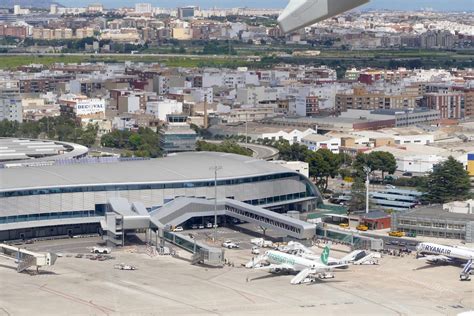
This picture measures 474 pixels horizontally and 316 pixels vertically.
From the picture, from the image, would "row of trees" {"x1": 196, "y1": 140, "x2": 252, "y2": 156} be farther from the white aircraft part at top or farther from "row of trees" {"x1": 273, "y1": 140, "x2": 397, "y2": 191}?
the white aircraft part at top

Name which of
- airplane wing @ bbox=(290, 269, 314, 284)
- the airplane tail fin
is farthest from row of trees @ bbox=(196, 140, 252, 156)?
airplane wing @ bbox=(290, 269, 314, 284)

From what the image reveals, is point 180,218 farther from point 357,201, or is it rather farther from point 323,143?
point 323,143

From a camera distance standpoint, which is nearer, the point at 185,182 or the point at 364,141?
the point at 185,182

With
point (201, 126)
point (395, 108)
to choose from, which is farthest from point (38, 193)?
point (395, 108)

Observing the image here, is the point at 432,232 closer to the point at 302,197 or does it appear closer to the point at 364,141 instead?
the point at 302,197

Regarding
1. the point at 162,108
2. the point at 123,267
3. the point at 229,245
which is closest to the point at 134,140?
the point at 162,108

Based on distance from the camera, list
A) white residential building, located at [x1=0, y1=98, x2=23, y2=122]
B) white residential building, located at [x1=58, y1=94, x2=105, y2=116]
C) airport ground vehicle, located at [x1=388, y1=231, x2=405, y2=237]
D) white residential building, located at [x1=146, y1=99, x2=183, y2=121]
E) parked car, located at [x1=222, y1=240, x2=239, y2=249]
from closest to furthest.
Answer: parked car, located at [x1=222, y1=240, x2=239, y2=249] → airport ground vehicle, located at [x1=388, y1=231, x2=405, y2=237] → white residential building, located at [x1=0, y1=98, x2=23, y2=122] → white residential building, located at [x1=146, y1=99, x2=183, y2=121] → white residential building, located at [x1=58, y1=94, x2=105, y2=116]

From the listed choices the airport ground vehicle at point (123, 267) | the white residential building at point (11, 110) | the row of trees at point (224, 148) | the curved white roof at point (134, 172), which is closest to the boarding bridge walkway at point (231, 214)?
the curved white roof at point (134, 172)
